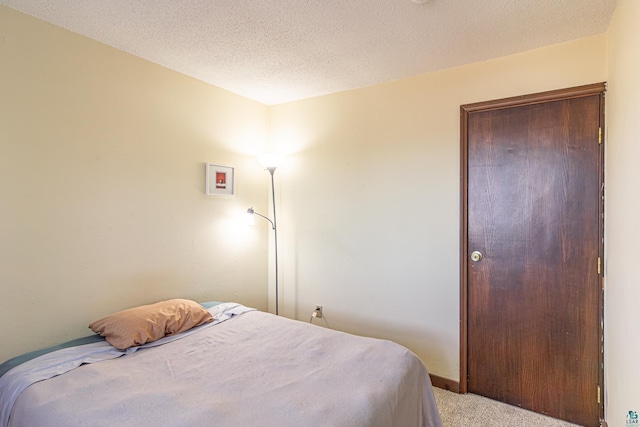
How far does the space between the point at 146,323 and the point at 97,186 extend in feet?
3.10

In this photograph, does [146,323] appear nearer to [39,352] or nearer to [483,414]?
[39,352]

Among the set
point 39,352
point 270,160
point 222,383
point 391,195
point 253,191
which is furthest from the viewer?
point 253,191

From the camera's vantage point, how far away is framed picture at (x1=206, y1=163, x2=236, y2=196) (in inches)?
109

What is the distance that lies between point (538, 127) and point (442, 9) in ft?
3.45

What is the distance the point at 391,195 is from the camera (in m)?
2.71

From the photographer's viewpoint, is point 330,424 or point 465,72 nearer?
point 330,424

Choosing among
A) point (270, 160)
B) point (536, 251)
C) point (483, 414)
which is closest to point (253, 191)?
point (270, 160)

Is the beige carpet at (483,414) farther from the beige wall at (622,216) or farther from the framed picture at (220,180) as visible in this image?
the framed picture at (220,180)

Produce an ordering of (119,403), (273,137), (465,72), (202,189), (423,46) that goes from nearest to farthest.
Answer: (119,403) → (423,46) → (465,72) → (202,189) → (273,137)

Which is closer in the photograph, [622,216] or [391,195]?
[622,216]

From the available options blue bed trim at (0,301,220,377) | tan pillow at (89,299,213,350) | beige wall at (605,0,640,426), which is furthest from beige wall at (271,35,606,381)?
blue bed trim at (0,301,220,377)

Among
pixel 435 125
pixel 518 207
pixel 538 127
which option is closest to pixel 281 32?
pixel 435 125

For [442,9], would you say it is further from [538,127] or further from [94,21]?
[94,21]

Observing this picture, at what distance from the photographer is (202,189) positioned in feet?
9.00
